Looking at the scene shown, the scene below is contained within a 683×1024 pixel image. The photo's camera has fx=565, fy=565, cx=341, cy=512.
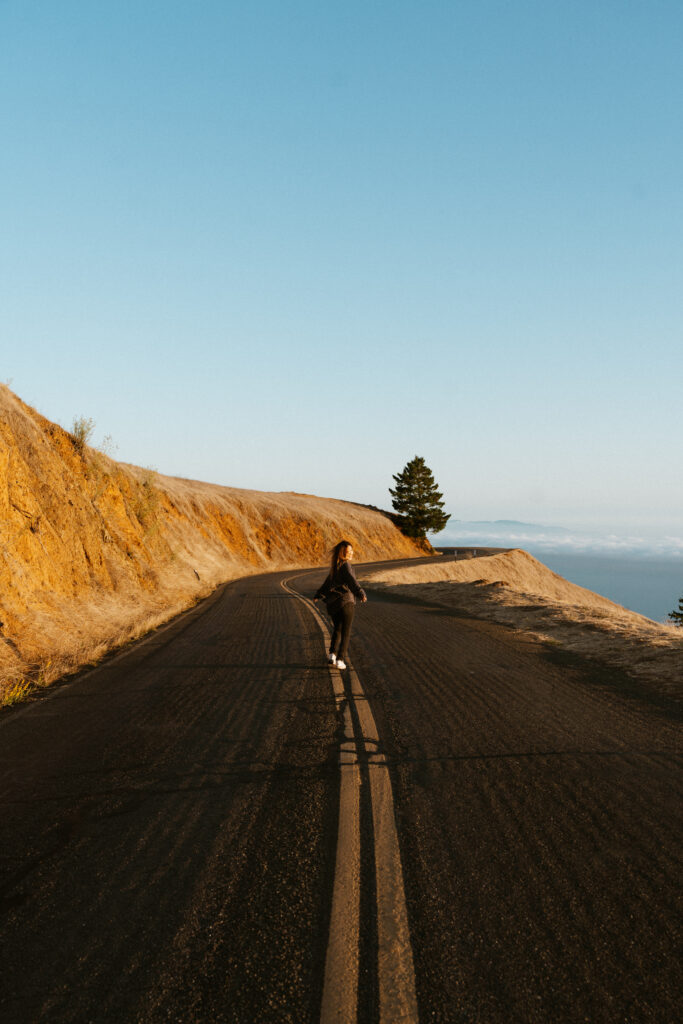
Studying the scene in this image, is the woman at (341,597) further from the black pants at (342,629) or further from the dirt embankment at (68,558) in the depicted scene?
the dirt embankment at (68,558)

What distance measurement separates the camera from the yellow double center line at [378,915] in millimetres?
2219

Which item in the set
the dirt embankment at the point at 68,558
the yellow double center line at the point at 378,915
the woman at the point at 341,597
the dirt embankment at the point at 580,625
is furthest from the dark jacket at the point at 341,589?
the dirt embankment at the point at 580,625

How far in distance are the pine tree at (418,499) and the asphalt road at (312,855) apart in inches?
2611

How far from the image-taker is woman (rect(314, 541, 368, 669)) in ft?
28.8

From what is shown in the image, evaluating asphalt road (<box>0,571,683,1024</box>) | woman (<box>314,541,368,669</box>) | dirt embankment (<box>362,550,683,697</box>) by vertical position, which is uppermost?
woman (<box>314,541,368,669</box>)

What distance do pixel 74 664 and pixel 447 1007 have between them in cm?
777

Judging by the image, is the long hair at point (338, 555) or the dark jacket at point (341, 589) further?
the long hair at point (338, 555)

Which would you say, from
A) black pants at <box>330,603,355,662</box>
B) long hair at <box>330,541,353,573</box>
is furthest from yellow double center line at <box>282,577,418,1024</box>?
long hair at <box>330,541,353,573</box>

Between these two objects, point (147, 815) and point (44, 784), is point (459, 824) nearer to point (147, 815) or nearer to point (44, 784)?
point (147, 815)

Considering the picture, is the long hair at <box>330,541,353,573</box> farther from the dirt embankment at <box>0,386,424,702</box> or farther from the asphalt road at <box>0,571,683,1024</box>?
the dirt embankment at <box>0,386,424,702</box>

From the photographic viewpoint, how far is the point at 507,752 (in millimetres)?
5008

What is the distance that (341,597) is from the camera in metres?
9.05

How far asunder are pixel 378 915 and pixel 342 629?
6140mm

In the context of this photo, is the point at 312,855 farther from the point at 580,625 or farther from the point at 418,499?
the point at 418,499
